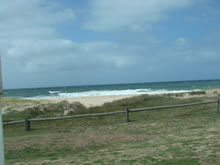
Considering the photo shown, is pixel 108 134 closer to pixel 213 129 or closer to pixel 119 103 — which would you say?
pixel 213 129

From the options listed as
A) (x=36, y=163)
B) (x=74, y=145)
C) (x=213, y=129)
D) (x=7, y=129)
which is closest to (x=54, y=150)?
(x=74, y=145)

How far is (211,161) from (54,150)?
171 inches

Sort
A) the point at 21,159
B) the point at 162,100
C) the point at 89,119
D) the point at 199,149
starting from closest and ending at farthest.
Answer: the point at 199,149 → the point at 21,159 → the point at 89,119 → the point at 162,100

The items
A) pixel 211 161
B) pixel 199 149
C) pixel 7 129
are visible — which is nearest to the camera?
pixel 211 161

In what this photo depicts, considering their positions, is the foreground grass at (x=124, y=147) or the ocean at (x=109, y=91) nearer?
the foreground grass at (x=124, y=147)

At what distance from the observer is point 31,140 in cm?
951

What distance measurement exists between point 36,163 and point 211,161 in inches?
146

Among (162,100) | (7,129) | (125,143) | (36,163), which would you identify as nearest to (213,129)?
(125,143)

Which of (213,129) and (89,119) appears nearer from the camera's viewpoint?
(213,129)

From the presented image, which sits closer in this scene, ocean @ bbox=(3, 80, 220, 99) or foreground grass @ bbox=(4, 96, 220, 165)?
foreground grass @ bbox=(4, 96, 220, 165)

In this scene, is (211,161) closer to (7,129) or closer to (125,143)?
(125,143)

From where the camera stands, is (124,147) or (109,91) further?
(109,91)

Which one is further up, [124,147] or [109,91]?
[109,91]

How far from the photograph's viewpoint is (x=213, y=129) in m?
9.07
